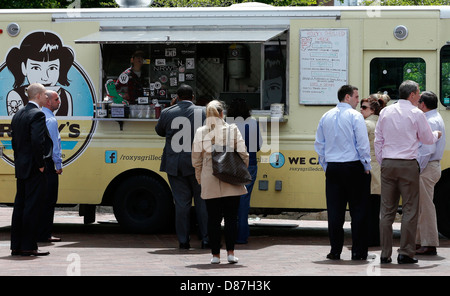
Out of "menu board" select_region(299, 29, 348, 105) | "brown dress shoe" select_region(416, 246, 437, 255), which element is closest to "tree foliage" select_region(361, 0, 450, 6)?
"menu board" select_region(299, 29, 348, 105)

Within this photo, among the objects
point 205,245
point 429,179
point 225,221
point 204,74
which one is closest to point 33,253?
point 205,245

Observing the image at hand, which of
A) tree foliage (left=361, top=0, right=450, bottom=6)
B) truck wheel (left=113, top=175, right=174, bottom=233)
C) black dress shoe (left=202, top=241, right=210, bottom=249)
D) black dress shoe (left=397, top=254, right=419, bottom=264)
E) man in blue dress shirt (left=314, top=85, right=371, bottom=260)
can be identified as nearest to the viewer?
black dress shoe (left=397, top=254, right=419, bottom=264)

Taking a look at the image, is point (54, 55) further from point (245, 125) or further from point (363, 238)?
point (363, 238)

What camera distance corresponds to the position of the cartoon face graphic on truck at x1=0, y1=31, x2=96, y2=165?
11.5 m

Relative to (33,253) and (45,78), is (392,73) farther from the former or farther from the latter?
(33,253)

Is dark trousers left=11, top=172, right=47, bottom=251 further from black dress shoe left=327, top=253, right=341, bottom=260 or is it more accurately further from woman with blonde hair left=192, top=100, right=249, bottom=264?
black dress shoe left=327, top=253, right=341, bottom=260

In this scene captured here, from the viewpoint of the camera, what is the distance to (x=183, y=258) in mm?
9297

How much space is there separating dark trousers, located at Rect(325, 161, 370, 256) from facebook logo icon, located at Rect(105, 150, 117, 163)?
3512mm

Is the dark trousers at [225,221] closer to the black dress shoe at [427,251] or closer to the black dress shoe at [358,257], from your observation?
the black dress shoe at [358,257]

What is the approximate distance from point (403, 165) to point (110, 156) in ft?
14.4

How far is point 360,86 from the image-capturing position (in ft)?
36.2

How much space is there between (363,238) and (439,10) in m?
3.66
